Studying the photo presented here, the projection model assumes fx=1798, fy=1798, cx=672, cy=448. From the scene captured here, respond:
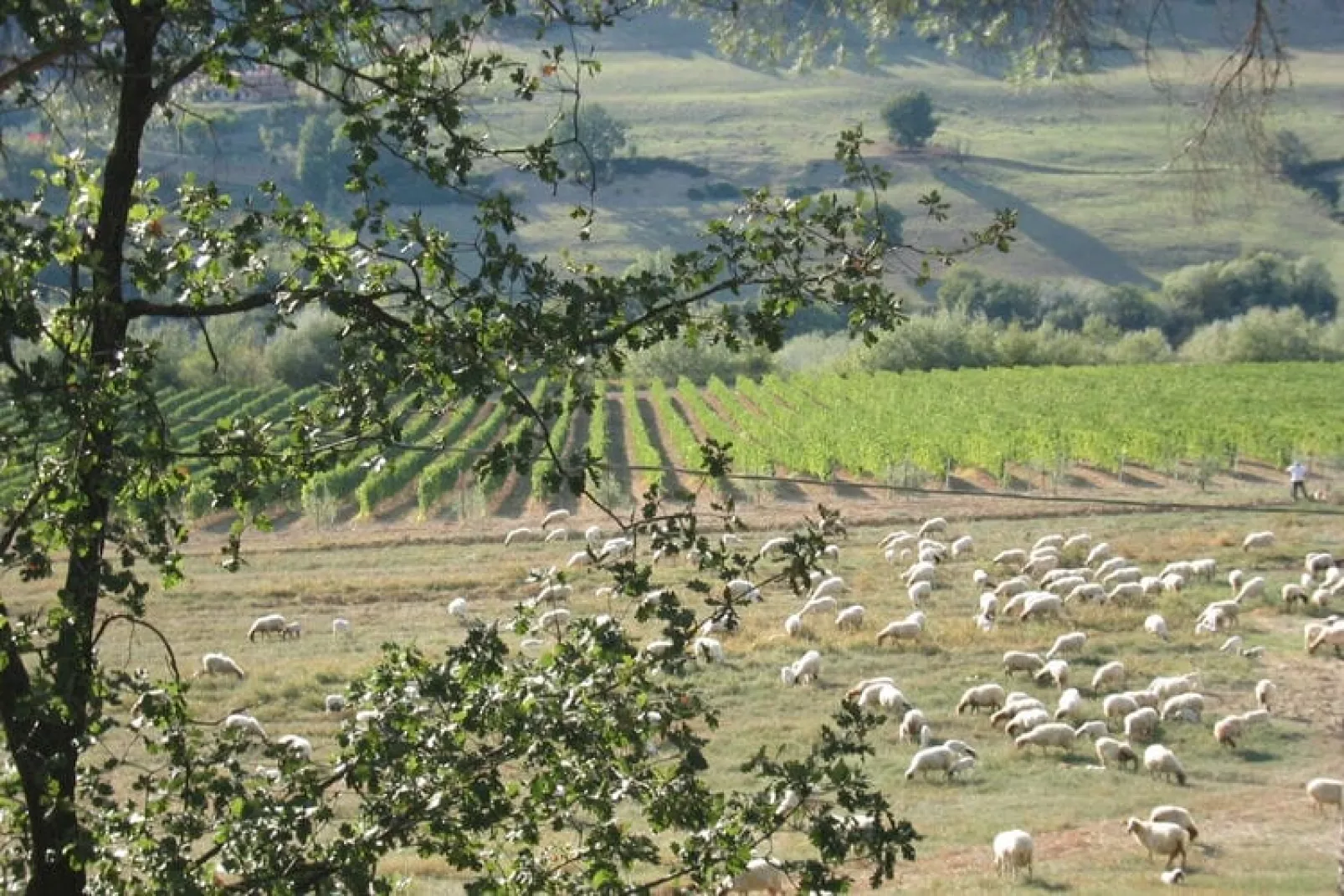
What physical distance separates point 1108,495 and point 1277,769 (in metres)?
19.1

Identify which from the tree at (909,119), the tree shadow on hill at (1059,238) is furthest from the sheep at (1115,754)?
the tree at (909,119)

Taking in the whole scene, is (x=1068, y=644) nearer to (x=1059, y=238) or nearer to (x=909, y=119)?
(x=1059, y=238)

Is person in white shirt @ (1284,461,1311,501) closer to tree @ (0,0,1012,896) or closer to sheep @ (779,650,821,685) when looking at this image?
sheep @ (779,650,821,685)

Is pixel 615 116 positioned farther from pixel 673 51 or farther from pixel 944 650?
pixel 944 650

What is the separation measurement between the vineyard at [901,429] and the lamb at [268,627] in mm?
6238

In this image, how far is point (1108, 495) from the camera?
115 feet

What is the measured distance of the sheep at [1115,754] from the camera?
1608 centimetres

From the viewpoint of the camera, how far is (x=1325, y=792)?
47.3ft

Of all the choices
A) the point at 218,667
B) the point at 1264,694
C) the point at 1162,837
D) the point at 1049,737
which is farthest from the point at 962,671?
the point at 218,667

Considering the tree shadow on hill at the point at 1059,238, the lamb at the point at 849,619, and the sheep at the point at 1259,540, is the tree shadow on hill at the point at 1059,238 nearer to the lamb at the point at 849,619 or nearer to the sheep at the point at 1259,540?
the sheep at the point at 1259,540

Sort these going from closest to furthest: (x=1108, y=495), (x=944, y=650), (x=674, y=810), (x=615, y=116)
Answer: (x=674, y=810) → (x=944, y=650) → (x=1108, y=495) → (x=615, y=116)

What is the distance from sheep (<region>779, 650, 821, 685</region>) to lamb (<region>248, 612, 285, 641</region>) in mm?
7400

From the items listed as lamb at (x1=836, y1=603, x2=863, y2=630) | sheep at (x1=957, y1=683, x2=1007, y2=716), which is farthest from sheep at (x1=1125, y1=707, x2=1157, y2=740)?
lamb at (x1=836, y1=603, x2=863, y2=630)

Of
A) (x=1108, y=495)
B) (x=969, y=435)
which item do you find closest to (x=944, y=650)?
(x=1108, y=495)
